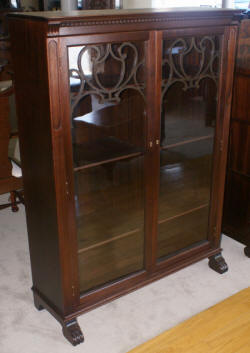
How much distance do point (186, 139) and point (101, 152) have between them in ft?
1.61

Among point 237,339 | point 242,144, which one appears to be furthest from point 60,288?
point 242,144

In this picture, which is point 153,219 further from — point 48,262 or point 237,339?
point 237,339

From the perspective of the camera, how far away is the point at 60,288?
1.87m

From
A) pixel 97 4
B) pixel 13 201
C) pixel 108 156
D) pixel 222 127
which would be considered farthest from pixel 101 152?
pixel 97 4

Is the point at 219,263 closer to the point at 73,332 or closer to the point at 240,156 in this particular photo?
the point at 240,156

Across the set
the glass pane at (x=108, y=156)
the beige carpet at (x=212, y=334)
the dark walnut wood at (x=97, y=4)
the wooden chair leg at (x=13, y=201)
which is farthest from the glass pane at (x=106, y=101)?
the dark walnut wood at (x=97, y=4)

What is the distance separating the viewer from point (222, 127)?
2141 mm

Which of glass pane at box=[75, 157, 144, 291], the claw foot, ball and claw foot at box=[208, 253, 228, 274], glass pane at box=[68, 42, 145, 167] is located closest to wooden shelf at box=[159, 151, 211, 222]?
glass pane at box=[75, 157, 144, 291]

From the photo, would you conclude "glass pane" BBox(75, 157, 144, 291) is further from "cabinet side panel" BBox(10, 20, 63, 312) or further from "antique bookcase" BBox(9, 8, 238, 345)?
"cabinet side panel" BBox(10, 20, 63, 312)

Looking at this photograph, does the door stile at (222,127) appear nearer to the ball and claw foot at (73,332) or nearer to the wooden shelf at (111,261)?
the wooden shelf at (111,261)

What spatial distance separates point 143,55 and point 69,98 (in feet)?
1.21

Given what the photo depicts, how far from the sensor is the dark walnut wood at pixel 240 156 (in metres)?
2.31

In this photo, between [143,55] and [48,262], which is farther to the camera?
[48,262]

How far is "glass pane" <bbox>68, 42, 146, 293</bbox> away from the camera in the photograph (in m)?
1.63
